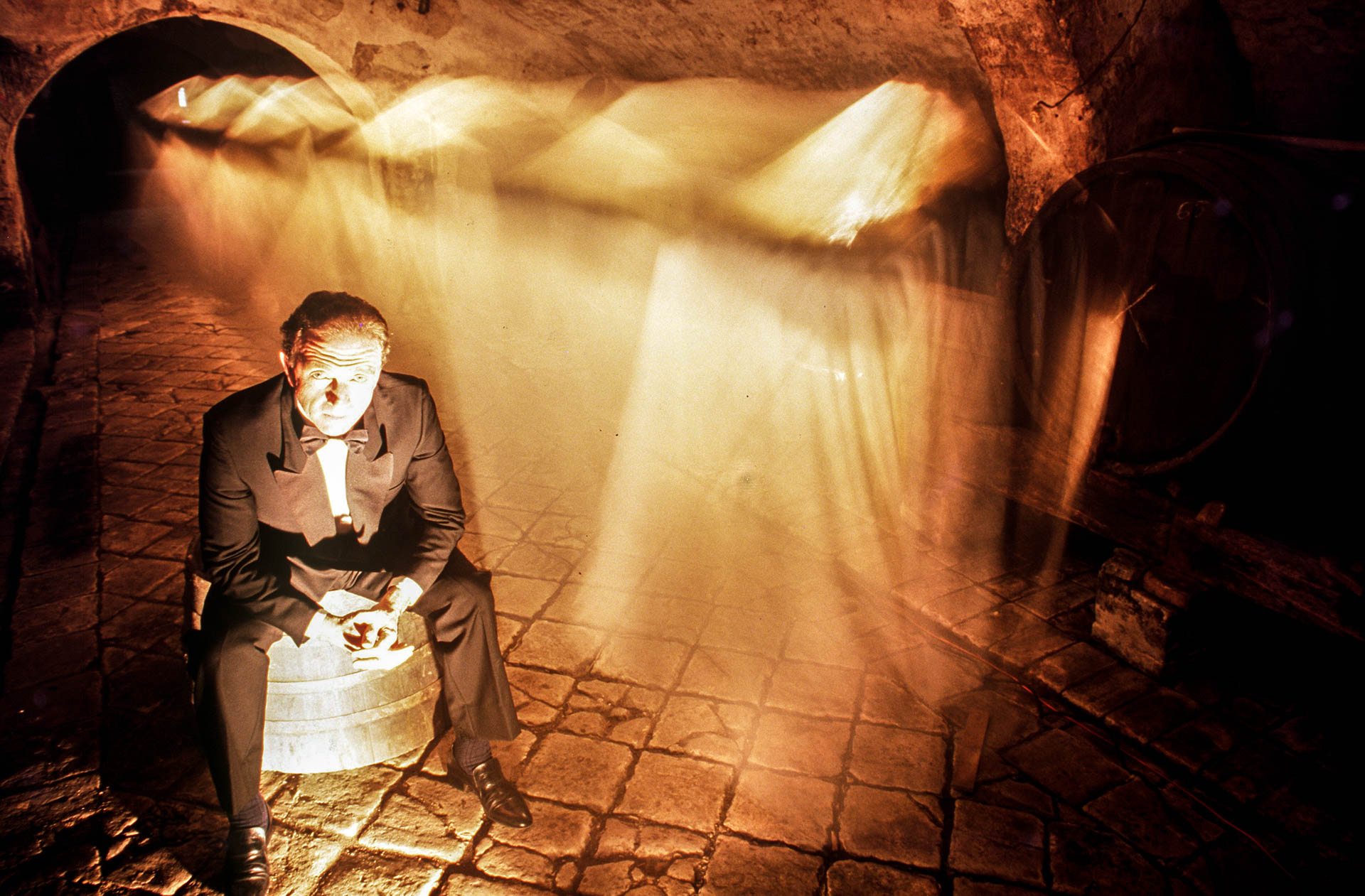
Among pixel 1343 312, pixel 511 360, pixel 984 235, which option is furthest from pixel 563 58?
pixel 1343 312

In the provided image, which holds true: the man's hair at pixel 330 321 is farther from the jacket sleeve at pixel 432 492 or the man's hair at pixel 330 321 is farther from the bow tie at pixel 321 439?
→ the jacket sleeve at pixel 432 492

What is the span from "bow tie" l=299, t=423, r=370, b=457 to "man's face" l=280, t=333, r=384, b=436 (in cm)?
3

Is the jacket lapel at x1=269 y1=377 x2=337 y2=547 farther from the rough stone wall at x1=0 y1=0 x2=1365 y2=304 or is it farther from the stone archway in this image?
the stone archway

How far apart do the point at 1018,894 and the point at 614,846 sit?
142cm

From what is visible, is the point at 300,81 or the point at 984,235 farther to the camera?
the point at 300,81

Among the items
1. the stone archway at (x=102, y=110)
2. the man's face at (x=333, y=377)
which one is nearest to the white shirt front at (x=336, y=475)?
the man's face at (x=333, y=377)

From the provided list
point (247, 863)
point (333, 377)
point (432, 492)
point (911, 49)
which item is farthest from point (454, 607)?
point (911, 49)

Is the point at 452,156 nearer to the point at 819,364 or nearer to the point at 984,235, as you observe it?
the point at 819,364

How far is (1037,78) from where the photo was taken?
4.11 m

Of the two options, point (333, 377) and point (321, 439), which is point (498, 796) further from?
point (333, 377)

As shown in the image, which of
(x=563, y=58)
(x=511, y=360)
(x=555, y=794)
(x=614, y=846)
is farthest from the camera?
(x=511, y=360)

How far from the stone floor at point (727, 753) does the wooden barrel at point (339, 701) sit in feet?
0.84

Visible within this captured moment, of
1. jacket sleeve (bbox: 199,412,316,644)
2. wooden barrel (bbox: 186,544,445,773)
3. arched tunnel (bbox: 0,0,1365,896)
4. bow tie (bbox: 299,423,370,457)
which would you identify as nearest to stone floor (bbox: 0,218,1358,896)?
arched tunnel (bbox: 0,0,1365,896)

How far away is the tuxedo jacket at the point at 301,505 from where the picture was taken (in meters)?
2.72
